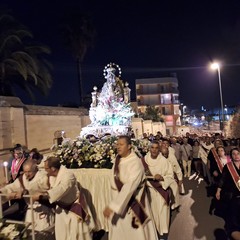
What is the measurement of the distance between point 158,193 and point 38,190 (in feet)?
8.48

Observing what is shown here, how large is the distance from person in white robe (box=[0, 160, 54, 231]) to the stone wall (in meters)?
7.76

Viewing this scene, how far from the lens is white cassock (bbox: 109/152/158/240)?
476cm

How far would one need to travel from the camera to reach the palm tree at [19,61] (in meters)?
16.1

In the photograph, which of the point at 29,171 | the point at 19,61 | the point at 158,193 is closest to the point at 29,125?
the point at 19,61

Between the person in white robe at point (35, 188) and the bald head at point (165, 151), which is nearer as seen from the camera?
the person in white robe at point (35, 188)

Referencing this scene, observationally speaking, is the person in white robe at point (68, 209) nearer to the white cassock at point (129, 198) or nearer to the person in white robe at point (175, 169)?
the white cassock at point (129, 198)

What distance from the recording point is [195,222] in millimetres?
7621

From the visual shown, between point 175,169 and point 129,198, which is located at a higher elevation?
point 129,198

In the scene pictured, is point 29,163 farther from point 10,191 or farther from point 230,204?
point 230,204

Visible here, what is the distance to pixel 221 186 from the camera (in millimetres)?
6754

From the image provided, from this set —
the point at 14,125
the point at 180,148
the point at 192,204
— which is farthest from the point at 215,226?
the point at 14,125

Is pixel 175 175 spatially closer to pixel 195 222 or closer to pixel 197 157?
pixel 195 222

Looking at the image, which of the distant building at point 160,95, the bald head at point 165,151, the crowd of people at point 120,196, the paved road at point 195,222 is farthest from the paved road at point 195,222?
the distant building at point 160,95

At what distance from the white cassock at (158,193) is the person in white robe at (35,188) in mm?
2187
